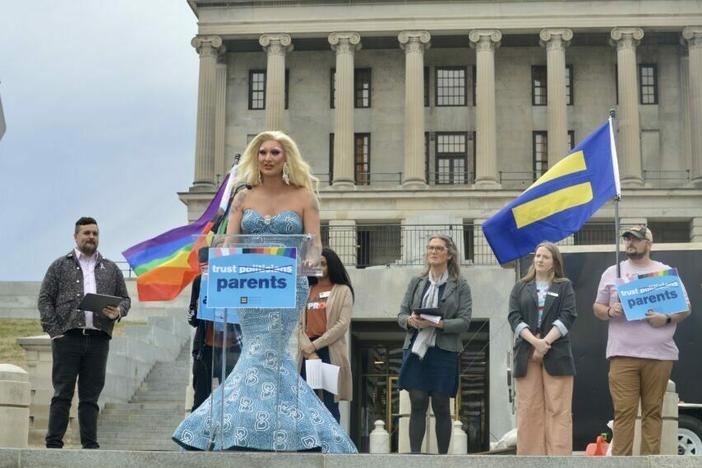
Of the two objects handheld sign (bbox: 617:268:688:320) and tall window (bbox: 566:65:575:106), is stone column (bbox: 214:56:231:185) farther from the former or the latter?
handheld sign (bbox: 617:268:688:320)

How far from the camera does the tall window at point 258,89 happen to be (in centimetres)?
6191

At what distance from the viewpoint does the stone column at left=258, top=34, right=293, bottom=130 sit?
58.4m

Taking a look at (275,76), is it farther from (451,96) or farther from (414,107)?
(451,96)

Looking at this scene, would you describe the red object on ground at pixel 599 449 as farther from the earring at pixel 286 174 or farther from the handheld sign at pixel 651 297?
the earring at pixel 286 174

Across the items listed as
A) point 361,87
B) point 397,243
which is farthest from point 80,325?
point 361,87

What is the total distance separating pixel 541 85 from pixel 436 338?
51144 mm

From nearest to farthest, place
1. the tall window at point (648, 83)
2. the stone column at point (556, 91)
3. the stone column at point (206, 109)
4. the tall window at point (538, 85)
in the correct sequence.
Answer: the stone column at point (556, 91)
the stone column at point (206, 109)
the tall window at point (648, 83)
the tall window at point (538, 85)

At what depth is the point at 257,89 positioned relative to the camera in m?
62.3

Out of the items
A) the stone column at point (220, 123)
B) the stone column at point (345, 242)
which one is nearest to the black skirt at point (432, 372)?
the stone column at point (345, 242)

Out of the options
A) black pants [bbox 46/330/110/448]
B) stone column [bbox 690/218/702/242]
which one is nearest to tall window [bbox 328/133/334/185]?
stone column [bbox 690/218/702/242]

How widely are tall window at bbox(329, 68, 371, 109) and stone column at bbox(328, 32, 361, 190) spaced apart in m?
3.04

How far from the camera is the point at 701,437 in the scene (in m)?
18.3

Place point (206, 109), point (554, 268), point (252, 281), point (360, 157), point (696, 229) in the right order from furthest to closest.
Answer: point (360, 157), point (206, 109), point (696, 229), point (554, 268), point (252, 281)

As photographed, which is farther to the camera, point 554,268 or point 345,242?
point 345,242
